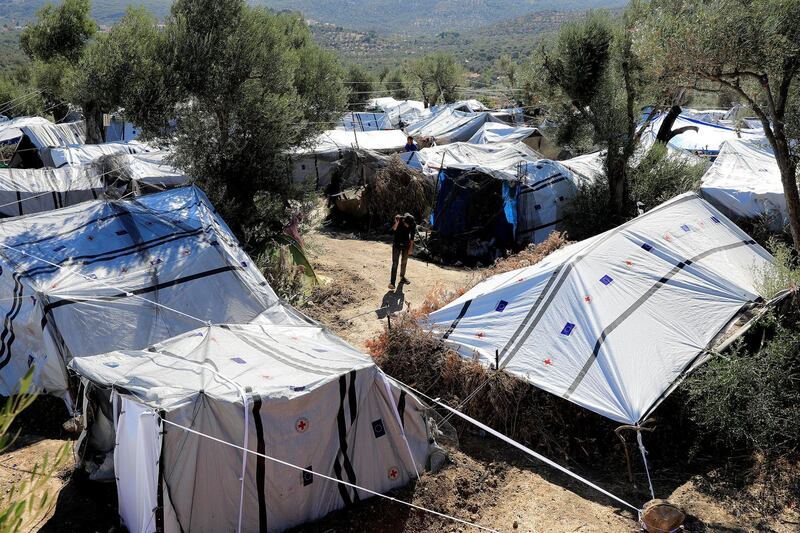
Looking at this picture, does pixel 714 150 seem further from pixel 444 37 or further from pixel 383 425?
pixel 444 37

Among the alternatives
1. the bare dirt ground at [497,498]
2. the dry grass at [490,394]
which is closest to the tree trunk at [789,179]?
the bare dirt ground at [497,498]

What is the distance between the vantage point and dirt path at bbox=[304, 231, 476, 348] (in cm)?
1109

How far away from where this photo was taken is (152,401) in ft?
17.1

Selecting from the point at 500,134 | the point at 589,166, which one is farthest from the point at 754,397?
the point at 500,134

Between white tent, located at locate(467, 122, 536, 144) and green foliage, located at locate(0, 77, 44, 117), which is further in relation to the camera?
green foliage, located at locate(0, 77, 44, 117)

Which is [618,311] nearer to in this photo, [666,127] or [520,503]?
[520,503]

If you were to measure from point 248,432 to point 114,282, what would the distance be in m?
4.13

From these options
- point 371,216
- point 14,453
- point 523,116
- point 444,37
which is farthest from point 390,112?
point 444,37

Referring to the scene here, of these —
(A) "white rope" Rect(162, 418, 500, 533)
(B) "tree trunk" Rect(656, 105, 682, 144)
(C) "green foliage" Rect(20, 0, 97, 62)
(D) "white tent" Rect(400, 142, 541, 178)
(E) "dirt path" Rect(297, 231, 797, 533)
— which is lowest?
(E) "dirt path" Rect(297, 231, 797, 533)

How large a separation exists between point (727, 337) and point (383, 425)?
13.9 ft

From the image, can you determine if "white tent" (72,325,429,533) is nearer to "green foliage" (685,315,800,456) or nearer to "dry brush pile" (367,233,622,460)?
"dry brush pile" (367,233,622,460)

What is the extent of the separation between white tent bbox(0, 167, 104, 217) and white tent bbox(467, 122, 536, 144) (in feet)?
48.1

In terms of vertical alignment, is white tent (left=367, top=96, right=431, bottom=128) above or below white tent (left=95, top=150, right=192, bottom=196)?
below

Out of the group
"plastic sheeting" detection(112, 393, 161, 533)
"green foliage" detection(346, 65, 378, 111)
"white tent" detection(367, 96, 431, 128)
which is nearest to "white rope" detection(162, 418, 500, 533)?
"plastic sheeting" detection(112, 393, 161, 533)
